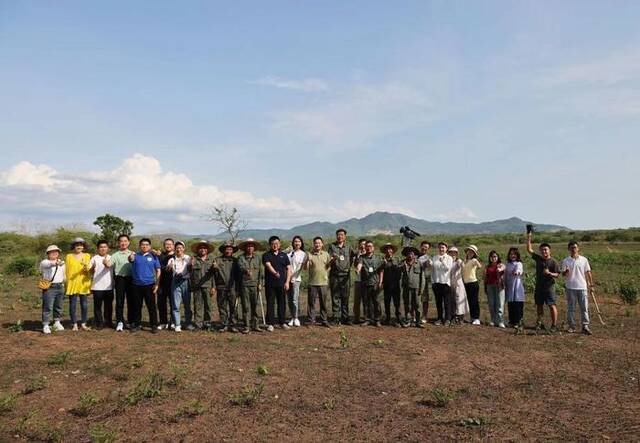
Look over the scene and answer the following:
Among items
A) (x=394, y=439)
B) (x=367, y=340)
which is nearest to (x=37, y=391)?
(x=394, y=439)

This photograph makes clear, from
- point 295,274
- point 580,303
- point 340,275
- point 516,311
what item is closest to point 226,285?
point 295,274

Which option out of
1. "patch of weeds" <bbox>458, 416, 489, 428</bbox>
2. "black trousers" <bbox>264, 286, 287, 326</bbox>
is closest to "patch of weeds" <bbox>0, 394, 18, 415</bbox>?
"black trousers" <bbox>264, 286, 287, 326</bbox>

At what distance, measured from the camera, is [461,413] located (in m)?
5.82

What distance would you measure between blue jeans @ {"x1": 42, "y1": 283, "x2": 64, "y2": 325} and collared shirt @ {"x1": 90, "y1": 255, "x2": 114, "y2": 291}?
23.8 inches

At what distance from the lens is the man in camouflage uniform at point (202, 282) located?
9.89 metres

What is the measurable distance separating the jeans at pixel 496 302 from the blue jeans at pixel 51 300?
8874 mm

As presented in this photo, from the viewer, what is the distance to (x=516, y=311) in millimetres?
10734

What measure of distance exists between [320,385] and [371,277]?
402 centimetres

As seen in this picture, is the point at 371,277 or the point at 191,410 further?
the point at 371,277

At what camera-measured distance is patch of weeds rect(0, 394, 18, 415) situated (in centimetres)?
580

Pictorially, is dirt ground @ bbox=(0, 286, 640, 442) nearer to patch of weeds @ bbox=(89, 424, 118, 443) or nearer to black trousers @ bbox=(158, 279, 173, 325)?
patch of weeds @ bbox=(89, 424, 118, 443)

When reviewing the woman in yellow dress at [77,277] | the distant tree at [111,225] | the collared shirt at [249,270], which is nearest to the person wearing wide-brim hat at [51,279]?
the woman in yellow dress at [77,277]

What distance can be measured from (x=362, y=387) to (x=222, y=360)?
2378 mm

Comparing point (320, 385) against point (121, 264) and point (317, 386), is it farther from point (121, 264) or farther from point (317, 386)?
point (121, 264)
